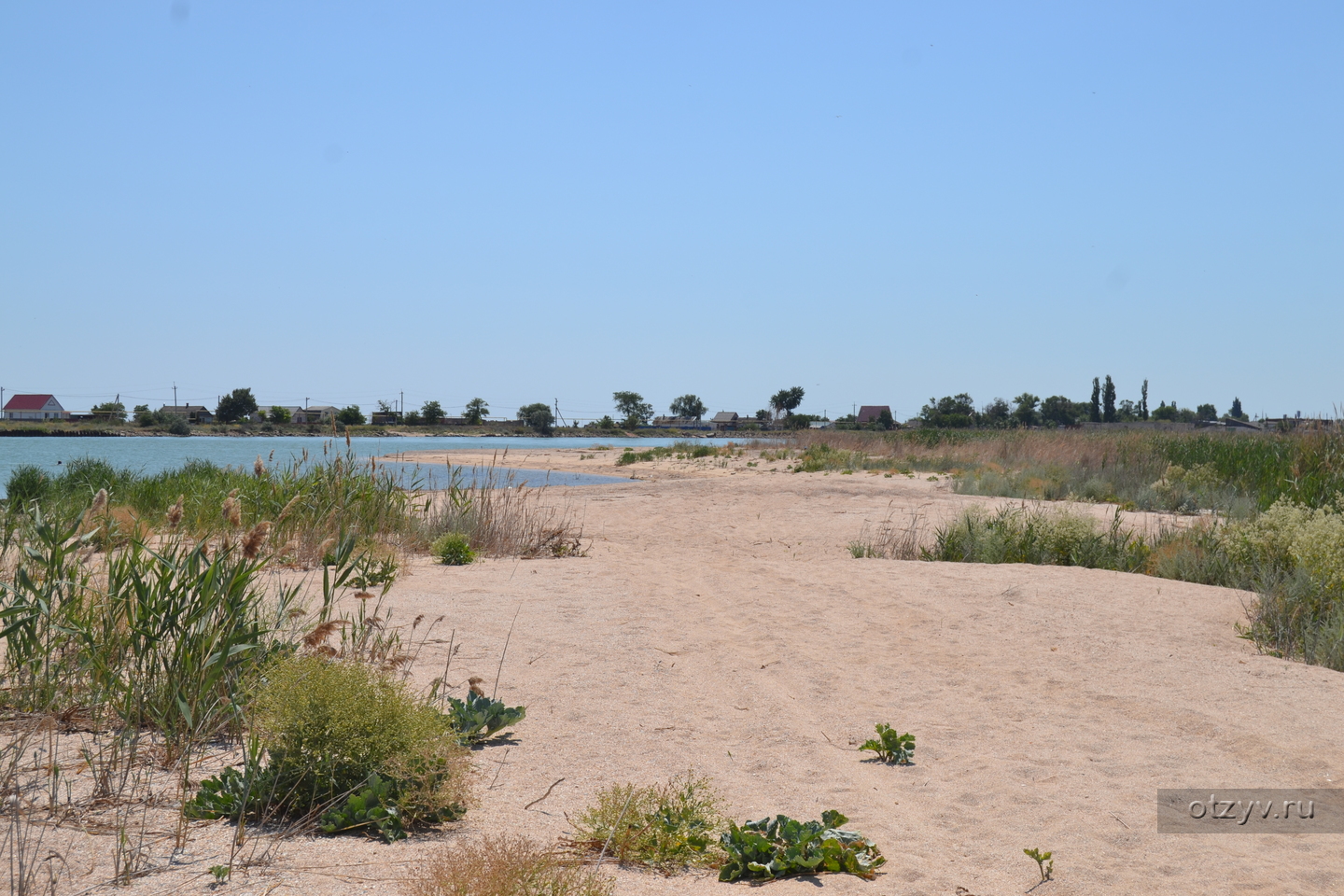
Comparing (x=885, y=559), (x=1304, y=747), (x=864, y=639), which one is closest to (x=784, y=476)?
(x=885, y=559)

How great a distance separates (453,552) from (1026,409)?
87836 mm

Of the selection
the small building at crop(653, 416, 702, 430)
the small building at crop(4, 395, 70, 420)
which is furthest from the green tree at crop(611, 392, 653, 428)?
the small building at crop(4, 395, 70, 420)

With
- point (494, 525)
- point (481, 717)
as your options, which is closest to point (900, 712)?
point (481, 717)

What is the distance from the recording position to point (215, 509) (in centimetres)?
1023

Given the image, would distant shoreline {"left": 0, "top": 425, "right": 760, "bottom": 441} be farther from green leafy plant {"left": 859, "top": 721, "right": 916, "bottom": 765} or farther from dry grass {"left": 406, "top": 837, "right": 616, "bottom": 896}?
dry grass {"left": 406, "top": 837, "right": 616, "bottom": 896}

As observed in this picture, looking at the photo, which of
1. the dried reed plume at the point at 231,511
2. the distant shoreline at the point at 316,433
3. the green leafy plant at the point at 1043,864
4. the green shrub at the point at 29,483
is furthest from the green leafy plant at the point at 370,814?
the distant shoreline at the point at 316,433

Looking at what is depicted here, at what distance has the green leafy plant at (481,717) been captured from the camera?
393 centimetres

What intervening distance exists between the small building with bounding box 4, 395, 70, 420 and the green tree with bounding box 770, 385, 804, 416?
73.9 metres

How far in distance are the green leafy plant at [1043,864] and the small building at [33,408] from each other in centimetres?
10469

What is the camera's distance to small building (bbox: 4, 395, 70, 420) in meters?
89.4

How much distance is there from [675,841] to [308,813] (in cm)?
124

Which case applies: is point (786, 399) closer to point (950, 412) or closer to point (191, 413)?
point (950, 412)

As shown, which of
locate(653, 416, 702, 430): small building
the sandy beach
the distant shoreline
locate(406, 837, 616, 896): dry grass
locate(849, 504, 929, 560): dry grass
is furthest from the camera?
locate(653, 416, 702, 430): small building

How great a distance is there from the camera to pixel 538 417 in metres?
90.1
